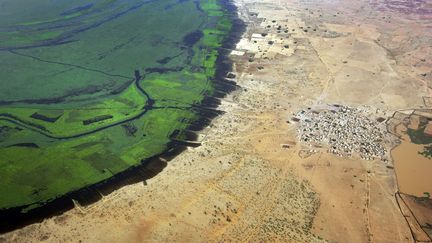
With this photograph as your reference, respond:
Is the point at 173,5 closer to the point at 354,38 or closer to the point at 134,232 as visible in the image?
the point at 354,38

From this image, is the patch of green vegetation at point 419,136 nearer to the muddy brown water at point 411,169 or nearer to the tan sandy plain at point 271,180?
the muddy brown water at point 411,169

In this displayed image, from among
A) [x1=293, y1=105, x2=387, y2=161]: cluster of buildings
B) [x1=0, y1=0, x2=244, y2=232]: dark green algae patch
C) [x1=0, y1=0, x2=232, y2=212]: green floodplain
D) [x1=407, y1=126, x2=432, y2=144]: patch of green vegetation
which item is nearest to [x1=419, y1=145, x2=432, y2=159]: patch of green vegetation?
[x1=407, y1=126, x2=432, y2=144]: patch of green vegetation

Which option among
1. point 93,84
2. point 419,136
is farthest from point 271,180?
point 93,84

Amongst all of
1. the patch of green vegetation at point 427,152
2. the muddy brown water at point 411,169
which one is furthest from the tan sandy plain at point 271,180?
the patch of green vegetation at point 427,152

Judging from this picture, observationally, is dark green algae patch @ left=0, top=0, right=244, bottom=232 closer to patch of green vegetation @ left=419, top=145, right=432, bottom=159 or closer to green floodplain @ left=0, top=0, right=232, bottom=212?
green floodplain @ left=0, top=0, right=232, bottom=212

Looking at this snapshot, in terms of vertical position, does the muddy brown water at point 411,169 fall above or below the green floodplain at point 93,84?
below


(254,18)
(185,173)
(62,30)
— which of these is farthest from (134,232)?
(254,18)

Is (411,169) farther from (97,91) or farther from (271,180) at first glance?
(97,91)
